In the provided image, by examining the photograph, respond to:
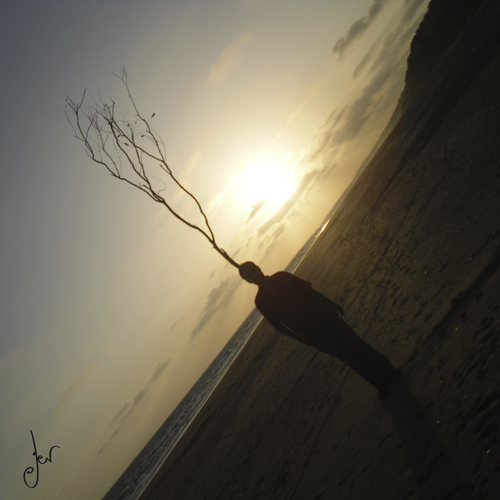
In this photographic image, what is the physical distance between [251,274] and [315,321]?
3.13ft

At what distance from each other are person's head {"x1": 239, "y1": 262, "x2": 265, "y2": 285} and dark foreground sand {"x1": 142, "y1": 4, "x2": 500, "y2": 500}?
1.95 metres

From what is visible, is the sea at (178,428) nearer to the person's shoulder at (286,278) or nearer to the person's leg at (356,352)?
the person's leg at (356,352)

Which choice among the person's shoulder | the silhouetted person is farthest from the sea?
the person's shoulder

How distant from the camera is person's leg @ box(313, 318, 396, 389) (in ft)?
11.5

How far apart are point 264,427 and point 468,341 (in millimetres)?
4491

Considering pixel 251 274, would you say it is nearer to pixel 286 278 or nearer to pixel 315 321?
pixel 286 278

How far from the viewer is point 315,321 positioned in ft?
12.0

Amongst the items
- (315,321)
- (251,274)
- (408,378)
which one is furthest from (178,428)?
(408,378)

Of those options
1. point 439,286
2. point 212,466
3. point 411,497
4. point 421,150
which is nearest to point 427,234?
point 439,286

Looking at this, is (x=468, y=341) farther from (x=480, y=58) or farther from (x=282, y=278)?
(x=480, y=58)

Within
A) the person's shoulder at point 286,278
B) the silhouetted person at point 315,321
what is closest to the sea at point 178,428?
the silhouetted person at point 315,321

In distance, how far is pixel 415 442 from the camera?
2699 mm

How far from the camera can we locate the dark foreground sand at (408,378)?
2.54m

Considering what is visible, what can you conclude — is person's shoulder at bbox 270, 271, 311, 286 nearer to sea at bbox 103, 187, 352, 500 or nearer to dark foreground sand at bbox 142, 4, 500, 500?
dark foreground sand at bbox 142, 4, 500, 500
